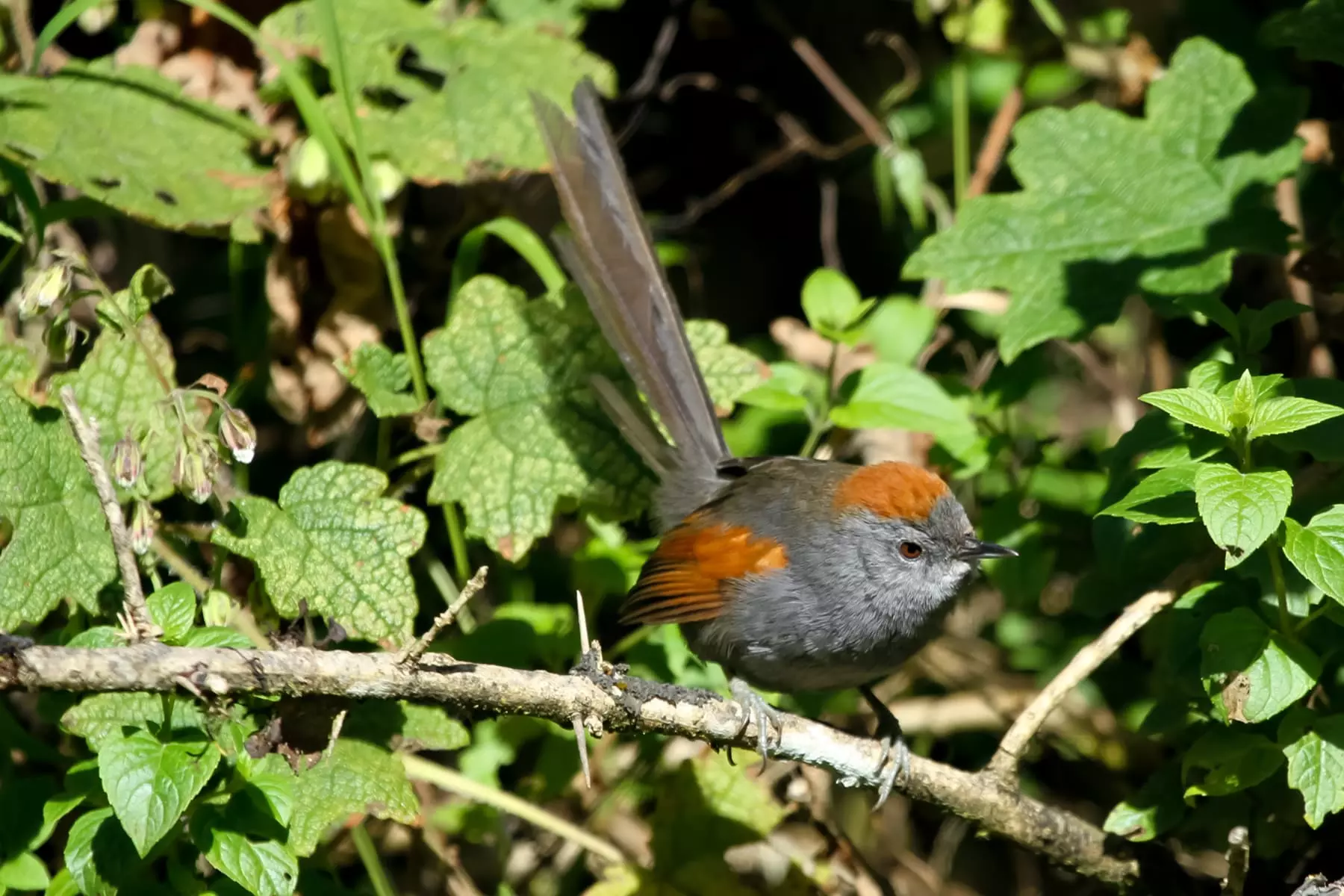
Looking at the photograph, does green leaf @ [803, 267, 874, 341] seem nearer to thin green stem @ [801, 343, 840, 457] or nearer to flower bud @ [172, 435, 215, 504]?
thin green stem @ [801, 343, 840, 457]

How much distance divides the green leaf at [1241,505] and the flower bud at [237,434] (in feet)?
6.44

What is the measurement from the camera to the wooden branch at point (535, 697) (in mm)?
2285

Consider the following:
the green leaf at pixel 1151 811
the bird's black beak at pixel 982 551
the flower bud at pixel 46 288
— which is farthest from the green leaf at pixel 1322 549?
the flower bud at pixel 46 288

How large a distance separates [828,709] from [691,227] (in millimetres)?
2213

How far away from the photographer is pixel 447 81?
4.00 m

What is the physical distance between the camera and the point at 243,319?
4223 millimetres

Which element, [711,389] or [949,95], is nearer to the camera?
[711,389]

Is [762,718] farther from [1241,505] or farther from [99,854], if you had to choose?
[99,854]

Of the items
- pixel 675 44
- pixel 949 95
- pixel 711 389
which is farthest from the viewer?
pixel 675 44

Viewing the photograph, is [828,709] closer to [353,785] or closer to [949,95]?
[353,785]

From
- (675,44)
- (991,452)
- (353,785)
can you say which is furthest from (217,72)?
(991,452)

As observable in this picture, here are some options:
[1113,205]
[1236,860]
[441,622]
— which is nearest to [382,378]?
[441,622]

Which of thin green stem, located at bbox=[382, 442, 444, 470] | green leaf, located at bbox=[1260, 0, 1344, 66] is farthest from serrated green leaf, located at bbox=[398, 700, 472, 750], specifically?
green leaf, located at bbox=[1260, 0, 1344, 66]

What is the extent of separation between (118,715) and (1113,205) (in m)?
3.01
